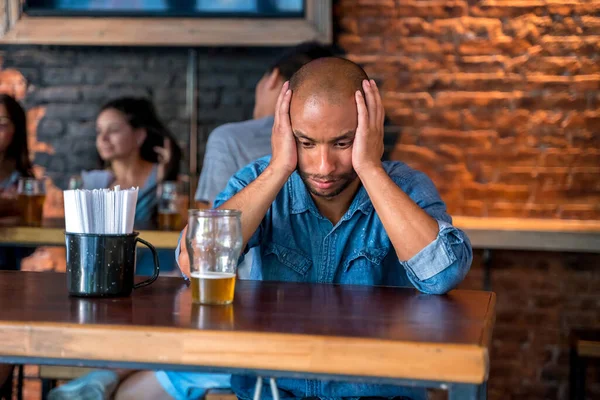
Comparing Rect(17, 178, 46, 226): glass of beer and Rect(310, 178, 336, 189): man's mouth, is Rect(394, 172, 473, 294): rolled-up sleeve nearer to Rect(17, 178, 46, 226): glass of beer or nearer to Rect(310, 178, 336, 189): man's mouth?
Rect(310, 178, 336, 189): man's mouth

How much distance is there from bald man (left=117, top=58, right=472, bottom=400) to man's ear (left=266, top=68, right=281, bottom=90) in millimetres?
1185

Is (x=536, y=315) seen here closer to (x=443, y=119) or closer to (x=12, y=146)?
(x=443, y=119)

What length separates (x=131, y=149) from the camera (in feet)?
12.4

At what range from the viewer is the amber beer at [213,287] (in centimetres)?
123

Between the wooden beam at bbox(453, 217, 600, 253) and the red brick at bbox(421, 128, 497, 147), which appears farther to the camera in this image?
the red brick at bbox(421, 128, 497, 147)

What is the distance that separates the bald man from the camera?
1.60 m

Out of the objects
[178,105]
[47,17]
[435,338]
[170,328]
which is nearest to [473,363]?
[435,338]

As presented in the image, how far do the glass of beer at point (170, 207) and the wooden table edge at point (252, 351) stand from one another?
76.0 inches

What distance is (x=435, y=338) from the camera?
1.01 m

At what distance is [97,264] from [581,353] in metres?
2.18

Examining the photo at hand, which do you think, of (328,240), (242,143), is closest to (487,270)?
(242,143)

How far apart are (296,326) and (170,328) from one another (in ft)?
0.54

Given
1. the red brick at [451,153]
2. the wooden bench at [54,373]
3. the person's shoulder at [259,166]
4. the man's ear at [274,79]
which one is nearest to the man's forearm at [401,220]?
the person's shoulder at [259,166]

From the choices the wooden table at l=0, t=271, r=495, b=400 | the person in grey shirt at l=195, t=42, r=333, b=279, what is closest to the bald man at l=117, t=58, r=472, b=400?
the wooden table at l=0, t=271, r=495, b=400
